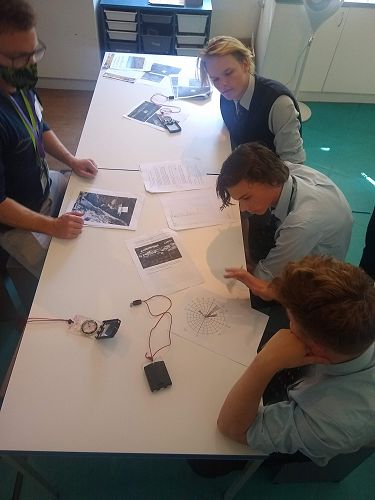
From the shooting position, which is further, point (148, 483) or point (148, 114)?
point (148, 114)

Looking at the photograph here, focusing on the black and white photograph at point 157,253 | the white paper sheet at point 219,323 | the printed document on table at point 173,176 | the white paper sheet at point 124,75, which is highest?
the white paper sheet at point 124,75

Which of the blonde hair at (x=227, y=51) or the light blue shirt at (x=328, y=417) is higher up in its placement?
the blonde hair at (x=227, y=51)

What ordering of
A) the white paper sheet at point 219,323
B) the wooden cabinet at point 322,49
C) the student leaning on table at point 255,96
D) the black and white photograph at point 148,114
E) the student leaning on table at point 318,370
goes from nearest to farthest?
the student leaning on table at point 318,370 → the white paper sheet at point 219,323 → the student leaning on table at point 255,96 → the black and white photograph at point 148,114 → the wooden cabinet at point 322,49

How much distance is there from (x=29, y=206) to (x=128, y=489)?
4.10 feet

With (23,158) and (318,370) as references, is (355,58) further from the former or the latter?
(318,370)

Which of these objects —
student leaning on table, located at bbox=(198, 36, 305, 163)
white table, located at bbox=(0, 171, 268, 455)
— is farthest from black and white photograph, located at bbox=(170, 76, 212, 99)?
white table, located at bbox=(0, 171, 268, 455)

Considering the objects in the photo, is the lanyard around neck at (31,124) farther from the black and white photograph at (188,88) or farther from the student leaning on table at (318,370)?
the student leaning on table at (318,370)

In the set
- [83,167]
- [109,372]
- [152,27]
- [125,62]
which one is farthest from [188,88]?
[109,372]

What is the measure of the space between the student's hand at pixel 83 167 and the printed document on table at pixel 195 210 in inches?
13.9

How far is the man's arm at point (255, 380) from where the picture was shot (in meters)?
0.93

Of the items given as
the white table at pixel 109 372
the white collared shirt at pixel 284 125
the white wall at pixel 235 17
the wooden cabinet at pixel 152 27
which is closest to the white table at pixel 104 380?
the white table at pixel 109 372

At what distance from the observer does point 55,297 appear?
123 centimetres

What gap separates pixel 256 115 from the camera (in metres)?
1.82

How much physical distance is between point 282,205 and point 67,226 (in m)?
0.82
